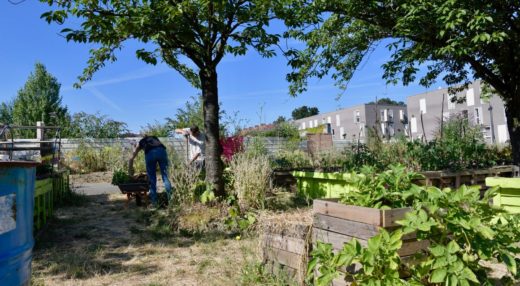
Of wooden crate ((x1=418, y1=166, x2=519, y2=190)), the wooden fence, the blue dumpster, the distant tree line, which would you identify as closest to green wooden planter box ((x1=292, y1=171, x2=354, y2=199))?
wooden crate ((x1=418, y1=166, x2=519, y2=190))

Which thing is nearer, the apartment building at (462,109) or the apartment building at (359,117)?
the apartment building at (462,109)

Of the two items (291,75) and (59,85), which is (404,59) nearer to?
(291,75)

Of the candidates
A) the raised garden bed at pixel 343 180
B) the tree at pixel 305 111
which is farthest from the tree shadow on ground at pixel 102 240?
the tree at pixel 305 111

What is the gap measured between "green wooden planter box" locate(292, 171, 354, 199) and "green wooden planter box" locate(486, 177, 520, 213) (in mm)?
1945

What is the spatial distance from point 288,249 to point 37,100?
42013 millimetres

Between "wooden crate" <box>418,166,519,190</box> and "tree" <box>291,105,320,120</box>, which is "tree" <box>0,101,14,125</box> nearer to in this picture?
"wooden crate" <box>418,166,519,190</box>

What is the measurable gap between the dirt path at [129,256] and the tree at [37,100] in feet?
117

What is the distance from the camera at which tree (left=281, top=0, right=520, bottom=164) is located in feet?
19.6

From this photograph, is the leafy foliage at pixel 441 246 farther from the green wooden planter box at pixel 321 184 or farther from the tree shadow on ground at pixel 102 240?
the green wooden planter box at pixel 321 184

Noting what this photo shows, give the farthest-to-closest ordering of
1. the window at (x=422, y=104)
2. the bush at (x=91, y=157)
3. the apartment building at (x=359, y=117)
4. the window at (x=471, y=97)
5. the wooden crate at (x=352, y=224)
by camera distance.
Result: 1. the apartment building at (x=359, y=117)
2. the window at (x=422, y=104)
3. the window at (x=471, y=97)
4. the bush at (x=91, y=157)
5. the wooden crate at (x=352, y=224)

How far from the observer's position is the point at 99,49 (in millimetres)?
6734

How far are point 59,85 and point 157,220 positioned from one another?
133ft

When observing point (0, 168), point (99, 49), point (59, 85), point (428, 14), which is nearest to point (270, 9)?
point (428, 14)

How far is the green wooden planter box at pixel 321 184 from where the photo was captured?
19.9 ft
